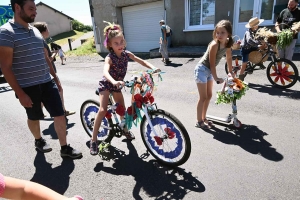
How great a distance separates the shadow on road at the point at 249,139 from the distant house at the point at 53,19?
1642 inches

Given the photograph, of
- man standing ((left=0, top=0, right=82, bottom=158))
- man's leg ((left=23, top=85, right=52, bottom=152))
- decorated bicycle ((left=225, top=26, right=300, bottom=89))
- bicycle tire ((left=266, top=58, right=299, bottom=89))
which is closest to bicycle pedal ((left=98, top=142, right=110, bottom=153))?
man standing ((left=0, top=0, right=82, bottom=158))

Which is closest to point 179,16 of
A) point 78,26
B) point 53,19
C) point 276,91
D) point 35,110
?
point 276,91

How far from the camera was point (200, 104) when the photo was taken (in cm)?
401

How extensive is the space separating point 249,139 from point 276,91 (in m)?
2.68

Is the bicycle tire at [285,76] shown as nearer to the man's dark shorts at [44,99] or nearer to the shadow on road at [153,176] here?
the shadow on road at [153,176]

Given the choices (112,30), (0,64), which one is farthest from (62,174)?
(112,30)

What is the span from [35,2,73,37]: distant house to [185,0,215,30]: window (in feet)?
110

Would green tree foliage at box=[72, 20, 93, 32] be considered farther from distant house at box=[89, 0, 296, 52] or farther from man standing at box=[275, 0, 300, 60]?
man standing at box=[275, 0, 300, 60]

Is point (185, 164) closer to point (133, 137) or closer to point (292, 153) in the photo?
point (133, 137)

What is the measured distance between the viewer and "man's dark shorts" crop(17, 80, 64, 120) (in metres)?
3.18

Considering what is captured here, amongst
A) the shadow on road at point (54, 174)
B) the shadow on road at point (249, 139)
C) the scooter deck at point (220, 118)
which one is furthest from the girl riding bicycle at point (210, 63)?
the shadow on road at point (54, 174)

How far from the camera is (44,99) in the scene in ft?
10.7

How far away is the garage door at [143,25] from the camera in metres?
14.2

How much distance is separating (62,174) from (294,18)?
669cm
